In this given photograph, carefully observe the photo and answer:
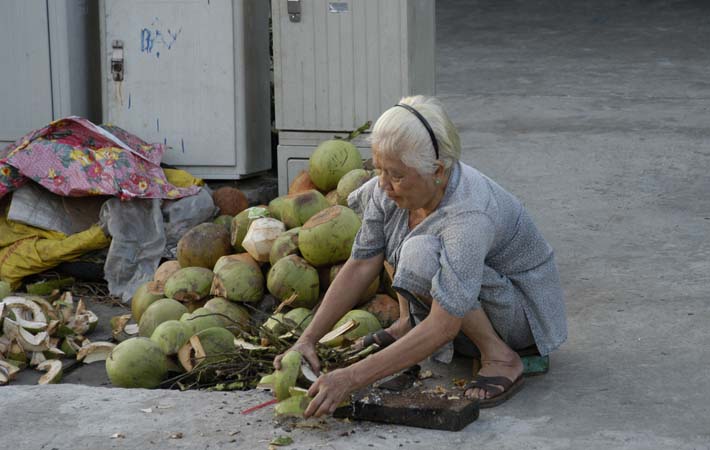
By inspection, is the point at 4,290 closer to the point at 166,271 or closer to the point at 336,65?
the point at 166,271

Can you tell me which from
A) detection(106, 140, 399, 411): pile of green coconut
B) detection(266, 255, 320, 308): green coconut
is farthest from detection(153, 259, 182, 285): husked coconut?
detection(266, 255, 320, 308): green coconut

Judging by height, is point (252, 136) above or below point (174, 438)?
above

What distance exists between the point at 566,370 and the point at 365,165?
1812mm

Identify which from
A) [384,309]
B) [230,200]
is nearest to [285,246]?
[384,309]

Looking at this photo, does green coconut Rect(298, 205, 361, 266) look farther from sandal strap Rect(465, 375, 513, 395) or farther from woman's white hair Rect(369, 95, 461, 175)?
woman's white hair Rect(369, 95, 461, 175)

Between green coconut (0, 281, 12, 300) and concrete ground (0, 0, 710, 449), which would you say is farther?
green coconut (0, 281, 12, 300)

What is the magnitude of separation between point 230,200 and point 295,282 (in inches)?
57.6

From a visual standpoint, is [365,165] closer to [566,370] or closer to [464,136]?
[464,136]

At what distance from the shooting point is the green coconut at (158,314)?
14.0 feet

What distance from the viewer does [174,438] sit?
3084mm

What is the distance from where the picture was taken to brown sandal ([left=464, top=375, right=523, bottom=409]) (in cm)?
326

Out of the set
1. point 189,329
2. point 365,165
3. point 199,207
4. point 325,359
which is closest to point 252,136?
point 199,207

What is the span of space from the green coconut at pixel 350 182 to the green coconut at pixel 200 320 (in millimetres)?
886

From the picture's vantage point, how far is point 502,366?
3.38 m
